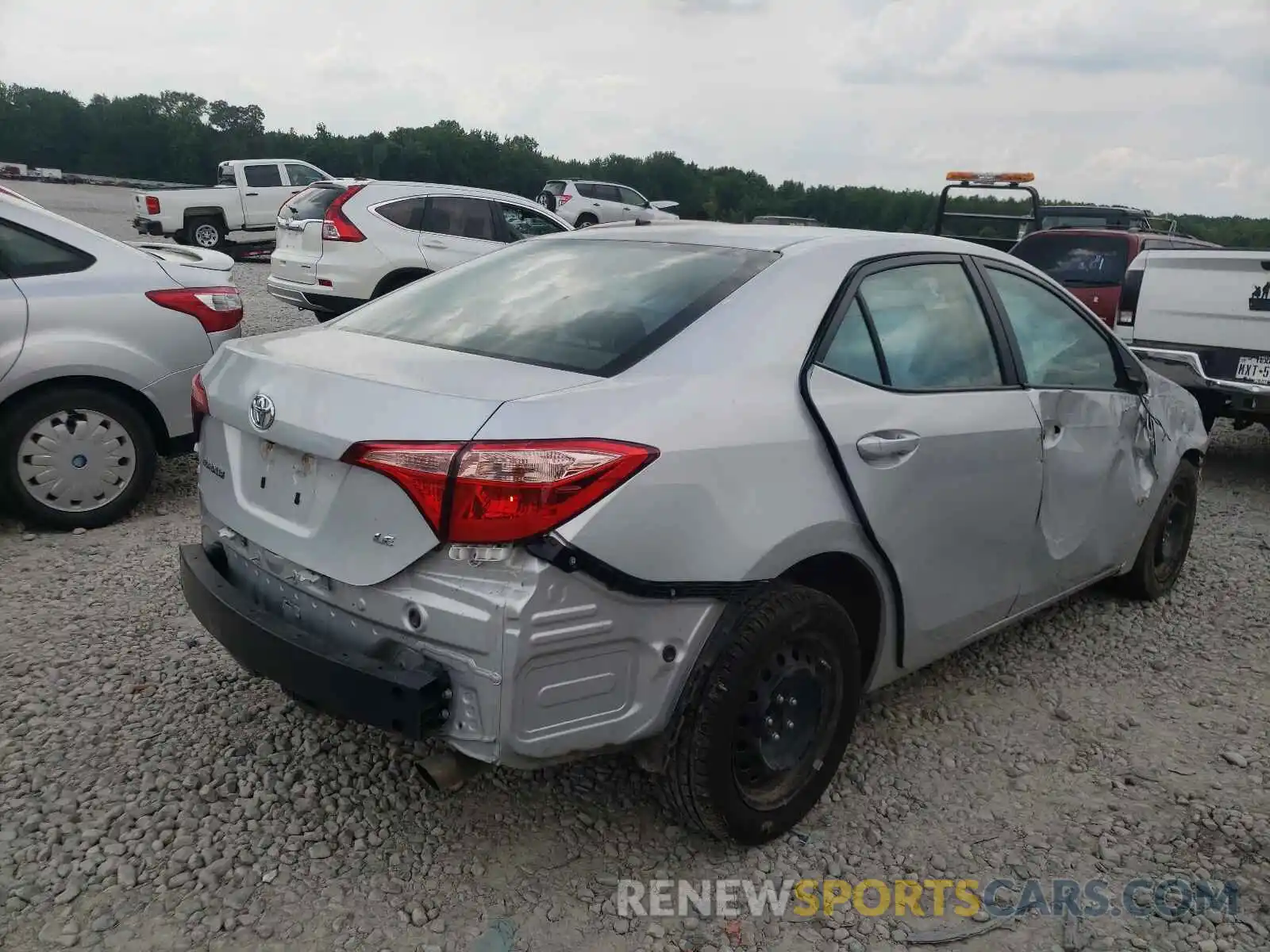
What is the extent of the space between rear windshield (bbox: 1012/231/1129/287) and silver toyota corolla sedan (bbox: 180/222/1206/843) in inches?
241

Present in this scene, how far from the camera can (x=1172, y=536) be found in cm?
478

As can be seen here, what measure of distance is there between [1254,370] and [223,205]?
18700 millimetres

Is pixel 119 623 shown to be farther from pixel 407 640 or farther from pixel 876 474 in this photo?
pixel 876 474

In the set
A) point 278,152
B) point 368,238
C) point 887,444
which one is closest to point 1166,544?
point 887,444

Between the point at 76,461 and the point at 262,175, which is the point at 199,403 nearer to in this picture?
the point at 76,461

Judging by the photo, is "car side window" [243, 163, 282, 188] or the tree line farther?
the tree line

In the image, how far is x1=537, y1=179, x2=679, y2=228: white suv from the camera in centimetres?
2703

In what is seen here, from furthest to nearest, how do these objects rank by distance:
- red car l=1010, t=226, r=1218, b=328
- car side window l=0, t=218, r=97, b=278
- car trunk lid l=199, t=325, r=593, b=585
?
red car l=1010, t=226, r=1218, b=328 → car side window l=0, t=218, r=97, b=278 → car trunk lid l=199, t=325, r=593, b=585

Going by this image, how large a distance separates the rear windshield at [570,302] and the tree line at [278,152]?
4327 cm

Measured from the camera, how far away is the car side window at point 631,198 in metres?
28.0

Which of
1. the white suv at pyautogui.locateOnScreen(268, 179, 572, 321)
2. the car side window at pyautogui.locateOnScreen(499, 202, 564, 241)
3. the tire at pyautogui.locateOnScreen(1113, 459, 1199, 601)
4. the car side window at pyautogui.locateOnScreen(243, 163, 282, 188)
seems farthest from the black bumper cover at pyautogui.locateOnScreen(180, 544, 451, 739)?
the car side window at pyautogui.locateOnScreen(243, 163, 282, 188)

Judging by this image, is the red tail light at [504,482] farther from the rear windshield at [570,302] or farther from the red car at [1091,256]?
the red car at [1091,256]

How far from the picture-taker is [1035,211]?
1085 cm

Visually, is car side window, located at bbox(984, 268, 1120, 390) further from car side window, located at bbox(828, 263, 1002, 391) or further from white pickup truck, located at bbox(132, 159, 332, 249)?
white pickup truck, located at bbox(132, 159, 332, 249)
